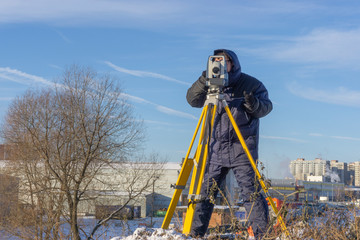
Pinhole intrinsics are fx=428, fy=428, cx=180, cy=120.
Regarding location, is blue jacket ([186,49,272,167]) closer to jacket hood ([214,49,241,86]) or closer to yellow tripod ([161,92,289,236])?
jacket hood ([214,49,241,86])

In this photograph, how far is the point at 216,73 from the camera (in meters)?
3.27

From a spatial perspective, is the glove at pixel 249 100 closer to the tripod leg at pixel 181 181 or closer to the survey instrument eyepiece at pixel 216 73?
the survey instrument eyepiece at pixel 216 73

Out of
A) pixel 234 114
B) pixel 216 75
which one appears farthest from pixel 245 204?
pixel 216 75

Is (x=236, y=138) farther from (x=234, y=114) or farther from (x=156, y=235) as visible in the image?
(x=156, y=235)

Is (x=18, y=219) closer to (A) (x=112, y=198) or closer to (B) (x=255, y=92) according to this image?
(A) (x=112, y=198)

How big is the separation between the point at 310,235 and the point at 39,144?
1069 inches

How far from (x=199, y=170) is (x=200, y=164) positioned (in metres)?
0.05

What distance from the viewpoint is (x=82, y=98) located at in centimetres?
3155

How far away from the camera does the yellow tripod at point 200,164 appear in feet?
10.4

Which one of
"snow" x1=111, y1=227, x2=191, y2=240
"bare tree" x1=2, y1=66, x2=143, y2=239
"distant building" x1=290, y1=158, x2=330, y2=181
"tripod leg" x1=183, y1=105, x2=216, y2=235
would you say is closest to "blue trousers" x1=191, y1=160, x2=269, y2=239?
"tripod leg" x1=183, y1=105, x2=216, y2=235

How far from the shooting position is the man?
3.38m

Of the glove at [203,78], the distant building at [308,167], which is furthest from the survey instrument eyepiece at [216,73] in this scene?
the distant building at [308,167]

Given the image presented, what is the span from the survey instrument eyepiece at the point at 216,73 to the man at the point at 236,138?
0.53ft

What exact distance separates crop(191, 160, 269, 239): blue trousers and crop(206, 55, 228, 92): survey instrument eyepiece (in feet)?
2.22
